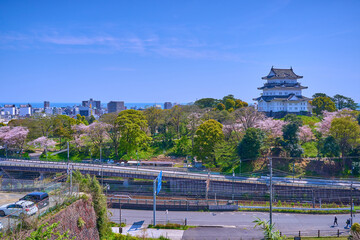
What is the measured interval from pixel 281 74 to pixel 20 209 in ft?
231

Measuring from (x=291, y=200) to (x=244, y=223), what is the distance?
1033 cm

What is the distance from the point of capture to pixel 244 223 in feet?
88.8

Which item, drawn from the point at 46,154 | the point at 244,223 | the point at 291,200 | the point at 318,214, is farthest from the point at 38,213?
the point at 46,154

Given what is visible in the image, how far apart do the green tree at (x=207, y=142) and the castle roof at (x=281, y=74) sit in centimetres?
3480

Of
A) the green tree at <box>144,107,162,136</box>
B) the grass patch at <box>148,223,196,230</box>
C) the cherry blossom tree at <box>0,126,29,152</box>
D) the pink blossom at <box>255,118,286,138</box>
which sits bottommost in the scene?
the grass patch at <box>148,223,196,230</box>

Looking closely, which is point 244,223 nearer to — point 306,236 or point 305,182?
point 306,236

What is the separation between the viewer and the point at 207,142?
146 feet

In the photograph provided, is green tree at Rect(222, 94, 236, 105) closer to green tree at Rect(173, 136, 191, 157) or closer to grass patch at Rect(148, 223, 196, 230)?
green tree at Rect(173, 136, 191, 157)

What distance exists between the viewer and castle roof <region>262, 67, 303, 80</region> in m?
72.7

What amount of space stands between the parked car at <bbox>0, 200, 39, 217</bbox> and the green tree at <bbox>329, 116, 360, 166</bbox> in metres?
38.1

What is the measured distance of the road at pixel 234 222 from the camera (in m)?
24.6

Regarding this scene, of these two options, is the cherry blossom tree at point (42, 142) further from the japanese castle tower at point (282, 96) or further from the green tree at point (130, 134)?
the japanese castle tower at point (282, 96)

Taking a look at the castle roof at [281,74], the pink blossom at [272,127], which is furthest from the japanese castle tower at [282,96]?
the pink blossom at [272,127]

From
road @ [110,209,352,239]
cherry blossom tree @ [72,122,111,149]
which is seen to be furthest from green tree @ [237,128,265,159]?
cherry blossom tree @ [72,122,111,149]
